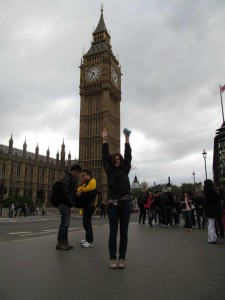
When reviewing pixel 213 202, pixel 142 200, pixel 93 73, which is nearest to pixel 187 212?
pixel 142 200

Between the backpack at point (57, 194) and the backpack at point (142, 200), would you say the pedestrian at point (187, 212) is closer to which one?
the backpack at point (142, 200)

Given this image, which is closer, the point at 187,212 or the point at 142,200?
the point at 187,212

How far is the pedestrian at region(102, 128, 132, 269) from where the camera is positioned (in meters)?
4.27

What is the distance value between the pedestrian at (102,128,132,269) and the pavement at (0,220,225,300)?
0.83 ft

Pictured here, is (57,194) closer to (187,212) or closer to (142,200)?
(187,212)

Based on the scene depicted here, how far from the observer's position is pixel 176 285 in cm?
326

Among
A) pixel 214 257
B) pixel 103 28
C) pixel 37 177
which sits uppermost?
pixel 103 28

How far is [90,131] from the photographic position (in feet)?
224

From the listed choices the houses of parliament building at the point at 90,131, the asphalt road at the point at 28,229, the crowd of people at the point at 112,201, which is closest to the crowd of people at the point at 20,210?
the asphalt road at the point at 28,229

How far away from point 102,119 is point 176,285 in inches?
2538

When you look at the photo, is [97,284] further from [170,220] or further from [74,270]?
[170,220]

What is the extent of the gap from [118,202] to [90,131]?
64485 mm

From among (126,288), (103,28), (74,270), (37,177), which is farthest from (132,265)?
(103,28)

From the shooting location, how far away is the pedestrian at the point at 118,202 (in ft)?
14.0
